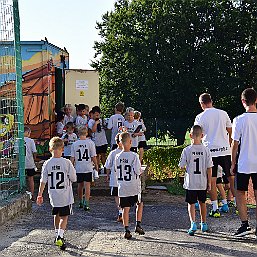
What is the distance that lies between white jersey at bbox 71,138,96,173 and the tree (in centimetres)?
3077

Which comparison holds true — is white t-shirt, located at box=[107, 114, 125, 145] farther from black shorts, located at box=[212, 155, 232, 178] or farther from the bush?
the bush

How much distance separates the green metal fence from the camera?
994 centimetres

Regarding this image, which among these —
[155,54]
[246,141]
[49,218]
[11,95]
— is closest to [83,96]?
[11,95]

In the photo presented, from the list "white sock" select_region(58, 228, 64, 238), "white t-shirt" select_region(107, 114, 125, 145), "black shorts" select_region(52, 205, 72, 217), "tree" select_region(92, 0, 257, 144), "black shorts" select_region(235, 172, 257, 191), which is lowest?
"white sock" select_region(58, 228, 64, 238)

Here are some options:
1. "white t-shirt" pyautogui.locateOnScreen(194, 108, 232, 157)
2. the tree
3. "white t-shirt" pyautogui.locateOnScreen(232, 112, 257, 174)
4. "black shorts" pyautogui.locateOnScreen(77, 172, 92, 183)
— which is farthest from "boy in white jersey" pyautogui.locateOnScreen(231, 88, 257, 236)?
the tree

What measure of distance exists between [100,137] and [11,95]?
3.55 meters

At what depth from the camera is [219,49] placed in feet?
138

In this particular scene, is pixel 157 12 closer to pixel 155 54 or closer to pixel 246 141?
pixel 155 54

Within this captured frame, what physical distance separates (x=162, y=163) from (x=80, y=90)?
3491mm

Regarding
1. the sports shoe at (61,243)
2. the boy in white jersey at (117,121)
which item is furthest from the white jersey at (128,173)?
the boy in white jersey at (117,121)

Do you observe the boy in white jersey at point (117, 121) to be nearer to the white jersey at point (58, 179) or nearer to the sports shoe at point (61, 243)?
the white jersey at point (58, 179)

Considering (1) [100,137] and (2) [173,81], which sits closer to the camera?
(1) [100,137]

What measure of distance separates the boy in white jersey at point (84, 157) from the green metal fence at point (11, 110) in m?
0.99

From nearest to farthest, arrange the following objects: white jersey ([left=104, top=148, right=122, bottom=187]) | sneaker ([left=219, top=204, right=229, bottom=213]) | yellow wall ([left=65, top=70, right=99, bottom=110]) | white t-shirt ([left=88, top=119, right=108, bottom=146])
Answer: white jersey ([left=104, top=148, right=122, bottom=187]) → sneaker ([left=219, top=204, right=229, bottom=213]) → white t-shirt ([left=88, top=119, right=108, bottom=146]) → yellow wall ([left=65, top=70, right=99, bottom=110])
